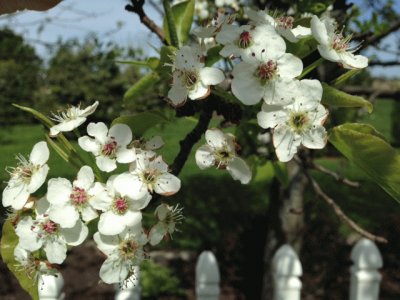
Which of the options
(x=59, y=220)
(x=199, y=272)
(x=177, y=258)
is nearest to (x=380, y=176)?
(x=59, y=220)

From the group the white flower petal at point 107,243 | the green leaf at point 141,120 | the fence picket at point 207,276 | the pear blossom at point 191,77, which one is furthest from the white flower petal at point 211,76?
the fence picket at point 207,276

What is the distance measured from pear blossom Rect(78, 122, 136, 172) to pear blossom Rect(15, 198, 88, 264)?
0.26ft

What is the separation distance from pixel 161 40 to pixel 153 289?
3365 mm

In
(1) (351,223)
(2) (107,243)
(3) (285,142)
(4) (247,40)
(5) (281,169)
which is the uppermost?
(4) (247,40)

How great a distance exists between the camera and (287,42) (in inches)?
26.4

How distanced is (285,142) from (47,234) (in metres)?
0.29

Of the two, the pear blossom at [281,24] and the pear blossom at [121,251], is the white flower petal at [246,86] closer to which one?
the pear blossom at [281,24]

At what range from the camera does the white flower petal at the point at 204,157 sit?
2.29 feet

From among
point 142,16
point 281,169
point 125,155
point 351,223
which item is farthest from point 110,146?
point 351,223

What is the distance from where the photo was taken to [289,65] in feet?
2.01

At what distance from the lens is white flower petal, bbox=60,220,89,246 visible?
610 mm

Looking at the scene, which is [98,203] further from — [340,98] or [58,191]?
[340,98]

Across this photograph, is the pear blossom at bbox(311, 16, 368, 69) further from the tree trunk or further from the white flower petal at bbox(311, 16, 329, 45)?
the tree trunk

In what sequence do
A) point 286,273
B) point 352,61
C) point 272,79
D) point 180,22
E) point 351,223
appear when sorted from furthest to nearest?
point 286,273
point 351,223
point 180,22
point 352,61
point 272,79
